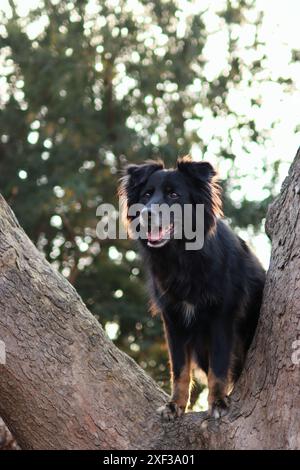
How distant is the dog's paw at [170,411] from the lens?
520cm

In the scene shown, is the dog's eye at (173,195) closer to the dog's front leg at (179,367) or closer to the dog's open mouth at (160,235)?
the dog's open mouth at (160,235)

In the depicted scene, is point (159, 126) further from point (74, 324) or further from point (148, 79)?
point (74, 324)

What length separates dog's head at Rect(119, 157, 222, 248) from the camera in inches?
224

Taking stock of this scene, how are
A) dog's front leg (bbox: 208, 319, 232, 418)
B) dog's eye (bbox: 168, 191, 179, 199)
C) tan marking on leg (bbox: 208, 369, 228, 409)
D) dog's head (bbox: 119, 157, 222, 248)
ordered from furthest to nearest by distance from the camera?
dog's eye (bbox: 168, 191, 179, 199)
dog's head (bbox: 119, 157, 222, 248)
dog's front leg (bbox: 208, 319, 232, 418)
tan marking on leg (bbox: 208, 369, 228, 409)

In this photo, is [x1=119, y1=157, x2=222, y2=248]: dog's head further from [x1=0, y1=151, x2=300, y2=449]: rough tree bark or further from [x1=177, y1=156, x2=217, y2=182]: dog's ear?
[x1=0, y1=151, x2=300, y2=449]: rough tree bark

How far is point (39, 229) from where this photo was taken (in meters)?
12.7

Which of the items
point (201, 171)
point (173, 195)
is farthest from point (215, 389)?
point (201, 171)

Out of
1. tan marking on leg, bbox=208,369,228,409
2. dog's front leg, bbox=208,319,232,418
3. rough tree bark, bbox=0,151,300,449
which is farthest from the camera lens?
dog's front leg, bbox=208,319,232,418

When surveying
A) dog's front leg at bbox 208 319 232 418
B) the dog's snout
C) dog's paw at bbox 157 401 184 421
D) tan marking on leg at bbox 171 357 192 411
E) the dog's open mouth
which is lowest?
tan marking on leg at bbox 171 357 192 411

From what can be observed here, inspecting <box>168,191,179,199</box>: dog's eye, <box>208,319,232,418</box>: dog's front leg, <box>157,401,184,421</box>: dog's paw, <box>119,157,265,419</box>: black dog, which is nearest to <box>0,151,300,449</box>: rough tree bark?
<box>157,401,184,421</box>: dog's paw

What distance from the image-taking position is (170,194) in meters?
5.81

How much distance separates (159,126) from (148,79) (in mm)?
768

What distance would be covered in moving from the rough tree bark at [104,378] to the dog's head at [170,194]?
0.78 m
